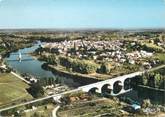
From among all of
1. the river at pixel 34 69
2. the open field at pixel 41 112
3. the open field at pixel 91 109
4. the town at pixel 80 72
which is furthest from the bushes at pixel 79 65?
the open field at pixel 41 112

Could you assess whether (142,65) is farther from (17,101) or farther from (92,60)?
(17,101)

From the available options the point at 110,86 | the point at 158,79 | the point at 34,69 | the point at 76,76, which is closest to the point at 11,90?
the point at 34,69

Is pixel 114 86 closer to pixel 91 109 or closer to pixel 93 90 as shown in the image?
pixel 93 90

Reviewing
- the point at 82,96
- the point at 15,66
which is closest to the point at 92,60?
the point at 82,96

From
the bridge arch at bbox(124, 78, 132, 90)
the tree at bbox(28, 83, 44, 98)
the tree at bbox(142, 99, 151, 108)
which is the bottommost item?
the tree at bbox(142, 99, 151, 108)

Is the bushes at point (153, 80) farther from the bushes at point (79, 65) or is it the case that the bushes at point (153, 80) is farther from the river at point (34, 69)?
the bushes at point (79, 65)

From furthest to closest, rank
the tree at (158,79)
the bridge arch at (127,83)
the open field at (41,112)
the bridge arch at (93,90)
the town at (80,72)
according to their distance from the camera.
→ 1. the bridge arch at (127,83)
2. the tree at (158,79)
3. the bridge arch at (93,90)
4. the town at (80,72)
5. the open field at (41,112)

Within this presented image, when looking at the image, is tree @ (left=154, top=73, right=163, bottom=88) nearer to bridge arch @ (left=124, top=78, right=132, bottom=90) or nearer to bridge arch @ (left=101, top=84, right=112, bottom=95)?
bridge arch @ (left=124, top=78, right=132, bottom=90)

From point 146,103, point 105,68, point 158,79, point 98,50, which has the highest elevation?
point 98,50

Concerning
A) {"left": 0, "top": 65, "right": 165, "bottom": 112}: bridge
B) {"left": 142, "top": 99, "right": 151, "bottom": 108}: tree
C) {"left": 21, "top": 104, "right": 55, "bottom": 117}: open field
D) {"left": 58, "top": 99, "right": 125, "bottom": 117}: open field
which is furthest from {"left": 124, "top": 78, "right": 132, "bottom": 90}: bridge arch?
{"left": 21, "top": 104, "right": 55, "bottom": 117}: open field
